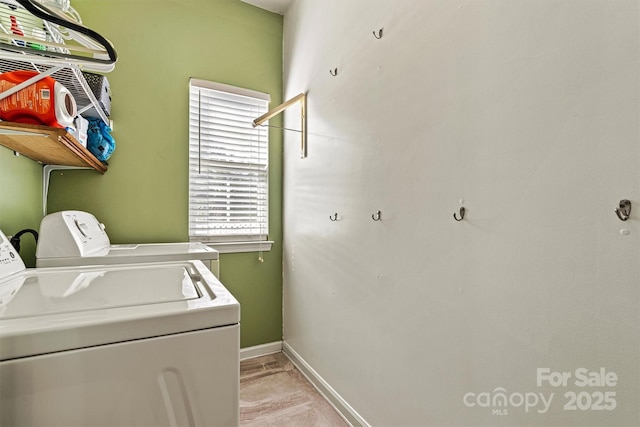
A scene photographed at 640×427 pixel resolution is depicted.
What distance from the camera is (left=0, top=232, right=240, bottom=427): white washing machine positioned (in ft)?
1.96

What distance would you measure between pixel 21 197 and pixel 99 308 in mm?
1268

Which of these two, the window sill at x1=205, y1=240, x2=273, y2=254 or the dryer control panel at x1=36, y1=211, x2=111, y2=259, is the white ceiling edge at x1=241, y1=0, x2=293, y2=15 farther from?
the dryer control panel at x1=36, y1=211, x2=111, y2=259

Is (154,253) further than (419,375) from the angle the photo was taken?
Yes

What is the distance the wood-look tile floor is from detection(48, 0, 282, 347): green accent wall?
1.00ft

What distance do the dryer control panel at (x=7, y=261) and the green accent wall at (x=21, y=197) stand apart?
29 cm

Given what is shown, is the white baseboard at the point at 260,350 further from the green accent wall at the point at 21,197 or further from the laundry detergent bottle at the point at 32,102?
the laundry detergent bottle at the point at 32,102

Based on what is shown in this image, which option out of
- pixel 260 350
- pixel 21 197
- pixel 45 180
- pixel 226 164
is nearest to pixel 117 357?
pixel 21 197

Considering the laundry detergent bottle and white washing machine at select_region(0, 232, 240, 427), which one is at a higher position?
the laundry detergent bottle

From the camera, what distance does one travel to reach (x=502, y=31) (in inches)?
36.9

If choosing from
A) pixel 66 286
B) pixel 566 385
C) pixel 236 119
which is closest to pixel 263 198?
pixel 236 119

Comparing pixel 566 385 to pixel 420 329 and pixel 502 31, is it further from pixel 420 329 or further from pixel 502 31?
pixel 502 31

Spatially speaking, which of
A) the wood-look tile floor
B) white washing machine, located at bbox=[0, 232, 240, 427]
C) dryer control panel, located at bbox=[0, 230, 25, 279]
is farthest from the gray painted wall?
dryer control panel, located at bbox=[0, 230, 25, 279]

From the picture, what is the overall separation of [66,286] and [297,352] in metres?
1.79

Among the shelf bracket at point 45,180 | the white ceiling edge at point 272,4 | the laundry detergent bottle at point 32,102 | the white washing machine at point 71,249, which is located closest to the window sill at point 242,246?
the white washing machine at point 71,249
